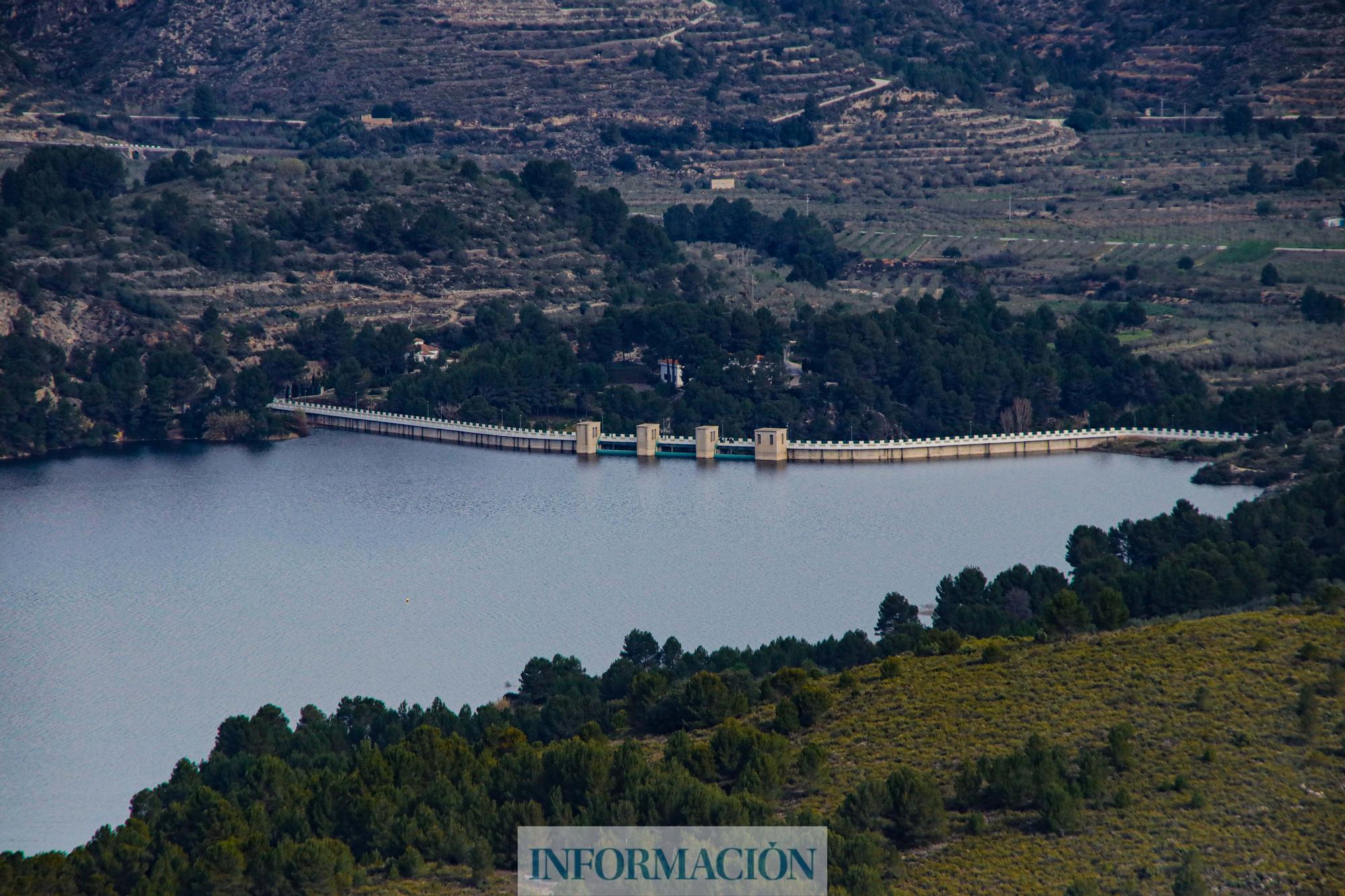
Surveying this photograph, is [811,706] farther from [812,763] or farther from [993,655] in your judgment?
[993,655]

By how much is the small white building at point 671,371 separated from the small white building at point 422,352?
21.5ft

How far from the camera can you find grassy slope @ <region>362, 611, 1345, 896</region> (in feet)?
68.5

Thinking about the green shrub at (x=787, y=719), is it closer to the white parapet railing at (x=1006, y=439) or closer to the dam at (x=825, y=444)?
the dam at (x=825, y=444)

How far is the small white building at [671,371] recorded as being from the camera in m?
58.4

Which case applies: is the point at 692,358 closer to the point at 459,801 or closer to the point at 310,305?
the point at 310,305

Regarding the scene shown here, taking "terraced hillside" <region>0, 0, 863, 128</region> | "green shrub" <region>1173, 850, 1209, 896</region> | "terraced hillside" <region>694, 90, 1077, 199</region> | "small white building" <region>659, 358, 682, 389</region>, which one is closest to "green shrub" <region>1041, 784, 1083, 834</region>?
"green shrub" <region>1173, 850, 1209, 896</region>

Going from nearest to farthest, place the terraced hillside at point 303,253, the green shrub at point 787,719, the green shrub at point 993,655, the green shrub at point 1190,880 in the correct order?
the green shrub at point 1190,880, the green shrub at point 787,719, the green shrub at point 993,655, the terraced hillside at point 303,253

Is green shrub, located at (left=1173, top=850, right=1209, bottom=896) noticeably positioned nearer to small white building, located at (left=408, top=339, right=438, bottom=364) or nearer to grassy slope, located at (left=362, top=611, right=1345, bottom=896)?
grassy slope, located at (left=362, top=611, right=1345, bottom=896)

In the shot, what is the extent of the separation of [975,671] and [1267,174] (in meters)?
59.1

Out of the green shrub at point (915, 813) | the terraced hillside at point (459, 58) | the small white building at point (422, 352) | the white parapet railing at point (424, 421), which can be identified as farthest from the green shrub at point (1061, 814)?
the terraced hillside at point (459, 58)

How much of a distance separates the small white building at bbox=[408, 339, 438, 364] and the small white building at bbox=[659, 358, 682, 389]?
21.5 ft

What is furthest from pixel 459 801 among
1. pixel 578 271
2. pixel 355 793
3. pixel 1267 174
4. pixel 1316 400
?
pixel 1267 174

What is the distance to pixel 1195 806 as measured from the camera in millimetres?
21875

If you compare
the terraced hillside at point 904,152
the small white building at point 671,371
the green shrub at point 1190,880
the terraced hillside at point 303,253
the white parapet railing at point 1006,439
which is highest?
the terraced hillside at point 904,152
